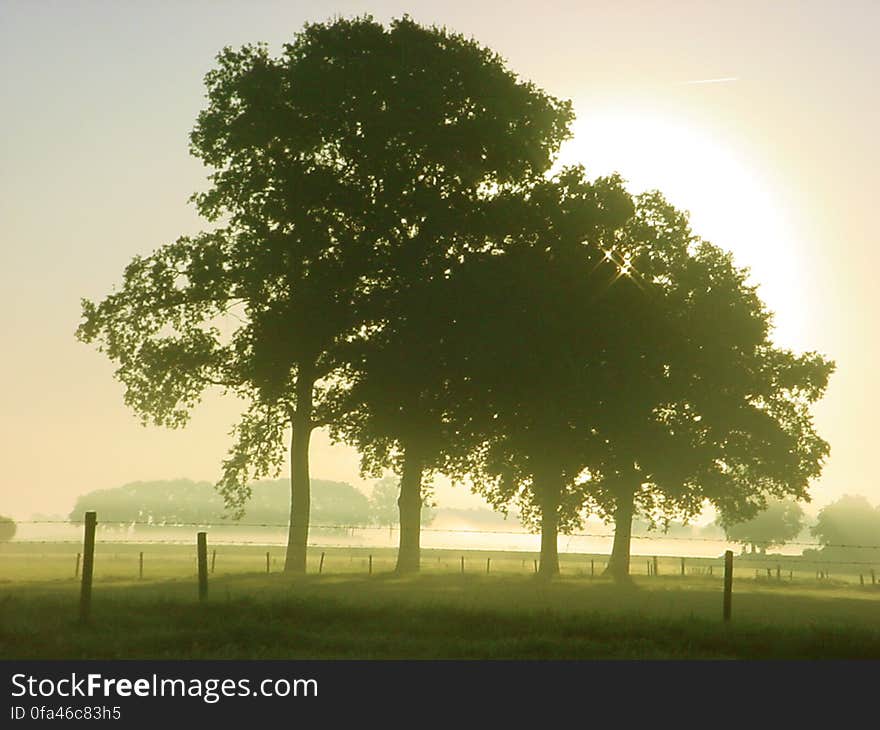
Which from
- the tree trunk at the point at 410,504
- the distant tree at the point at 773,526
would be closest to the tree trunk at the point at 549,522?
the tree trunk at the point at 410,504

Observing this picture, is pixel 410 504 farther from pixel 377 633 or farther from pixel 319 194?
pixel 377 633

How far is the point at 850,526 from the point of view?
174250 mm

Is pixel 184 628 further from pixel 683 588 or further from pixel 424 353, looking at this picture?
pixel 683 588

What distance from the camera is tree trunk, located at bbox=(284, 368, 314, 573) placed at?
50.7 meters

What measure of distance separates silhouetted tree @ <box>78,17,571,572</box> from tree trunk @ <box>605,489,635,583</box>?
19805 mm

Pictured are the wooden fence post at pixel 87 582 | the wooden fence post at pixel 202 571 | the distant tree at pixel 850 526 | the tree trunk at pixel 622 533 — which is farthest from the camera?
the distant tree at pixel 850 526

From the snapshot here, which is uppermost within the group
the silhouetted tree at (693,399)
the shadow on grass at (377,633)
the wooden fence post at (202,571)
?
the silhouetted tree at (693,399)

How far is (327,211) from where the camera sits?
50.3 metres

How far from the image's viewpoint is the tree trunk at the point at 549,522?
2317 inches

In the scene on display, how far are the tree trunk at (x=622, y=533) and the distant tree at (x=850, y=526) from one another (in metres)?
95.9

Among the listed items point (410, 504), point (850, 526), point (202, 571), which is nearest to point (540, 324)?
point (410, 504)

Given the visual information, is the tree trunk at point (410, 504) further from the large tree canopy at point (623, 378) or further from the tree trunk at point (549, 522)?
the tree trunk at point (549, 522)

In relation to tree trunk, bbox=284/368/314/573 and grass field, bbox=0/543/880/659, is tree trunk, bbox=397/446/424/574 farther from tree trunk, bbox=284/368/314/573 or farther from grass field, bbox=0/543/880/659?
grass field, bbox=0/543/880/659

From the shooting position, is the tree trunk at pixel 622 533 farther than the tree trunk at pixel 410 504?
Yes
